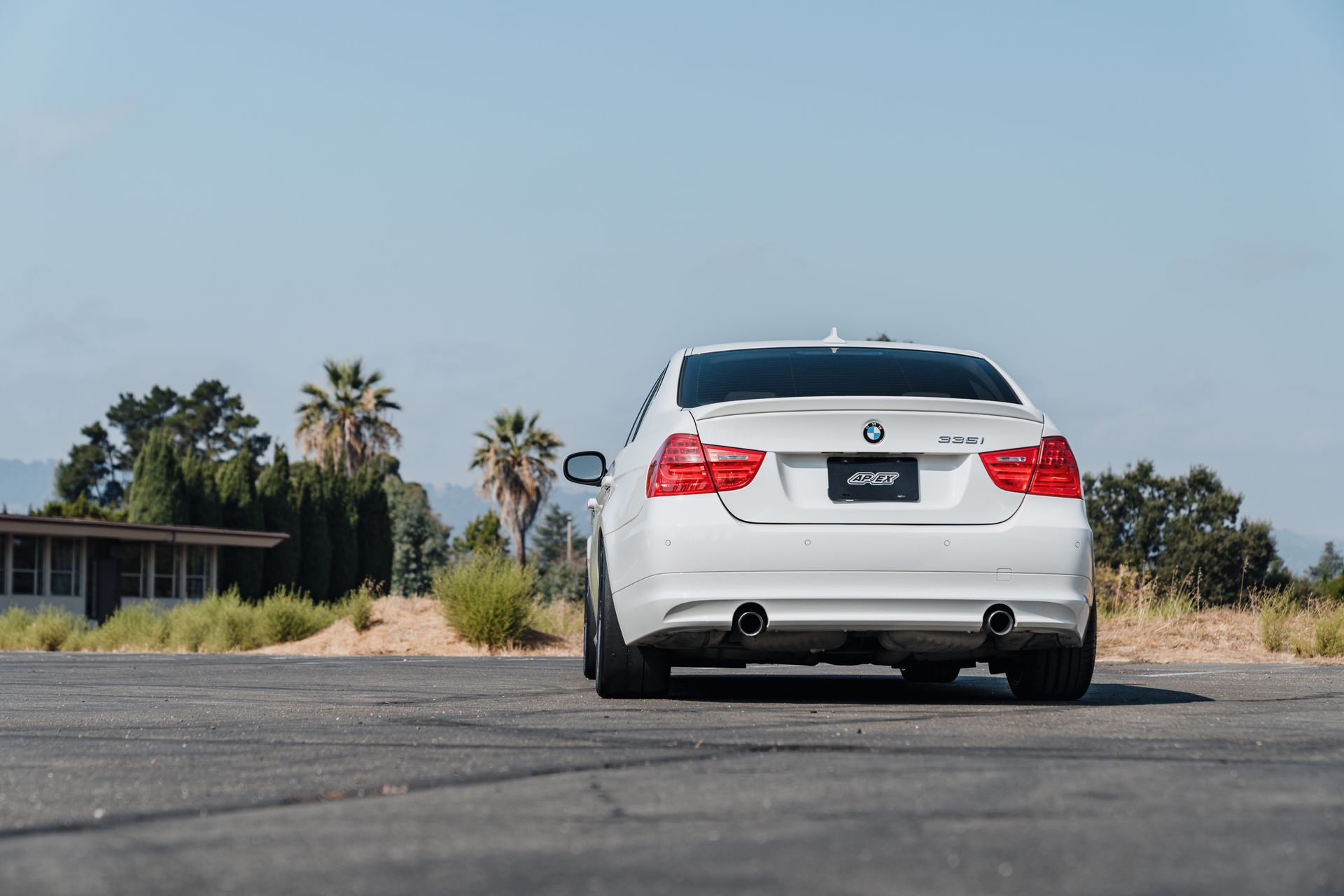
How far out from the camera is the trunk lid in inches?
254

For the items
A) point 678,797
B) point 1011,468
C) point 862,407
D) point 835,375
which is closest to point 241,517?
point 835,375

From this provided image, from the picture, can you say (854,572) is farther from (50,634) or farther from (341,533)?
(341,533)

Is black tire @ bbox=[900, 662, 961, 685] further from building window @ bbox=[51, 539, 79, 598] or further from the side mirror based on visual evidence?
building window @ bbox=[51, 539, 79, 598]

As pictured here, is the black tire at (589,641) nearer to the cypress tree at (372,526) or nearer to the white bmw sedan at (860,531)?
the white bmw sedan at (860,531)

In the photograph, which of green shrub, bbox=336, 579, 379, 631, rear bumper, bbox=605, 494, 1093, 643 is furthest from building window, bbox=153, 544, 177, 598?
rear bumper, bbox=605, 494, 1093, 643

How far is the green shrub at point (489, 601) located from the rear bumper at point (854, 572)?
40.8 ft

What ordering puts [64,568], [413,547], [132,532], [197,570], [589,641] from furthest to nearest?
[413,547] < [197,570] < [132,532] < [64,568] < [589,641]

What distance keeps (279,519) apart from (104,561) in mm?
9186

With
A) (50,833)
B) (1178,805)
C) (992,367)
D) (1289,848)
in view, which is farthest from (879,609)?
(50,833)

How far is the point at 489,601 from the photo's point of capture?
61.5 ft

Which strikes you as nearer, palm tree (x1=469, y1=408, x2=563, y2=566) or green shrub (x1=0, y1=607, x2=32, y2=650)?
green shrub (x1=0, y1=607, x2=32, y2=650)

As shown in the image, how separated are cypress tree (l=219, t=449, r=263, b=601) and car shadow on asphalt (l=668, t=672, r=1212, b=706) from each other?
39265 millimetres

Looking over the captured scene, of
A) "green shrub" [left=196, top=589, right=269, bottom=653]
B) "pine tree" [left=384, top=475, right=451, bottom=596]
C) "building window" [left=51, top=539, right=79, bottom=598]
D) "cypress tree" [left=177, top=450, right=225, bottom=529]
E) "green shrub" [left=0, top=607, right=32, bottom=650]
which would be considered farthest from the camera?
"pine tree" [left=384, top=475, right=451, bottom=596]

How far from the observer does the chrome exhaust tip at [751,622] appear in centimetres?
644
